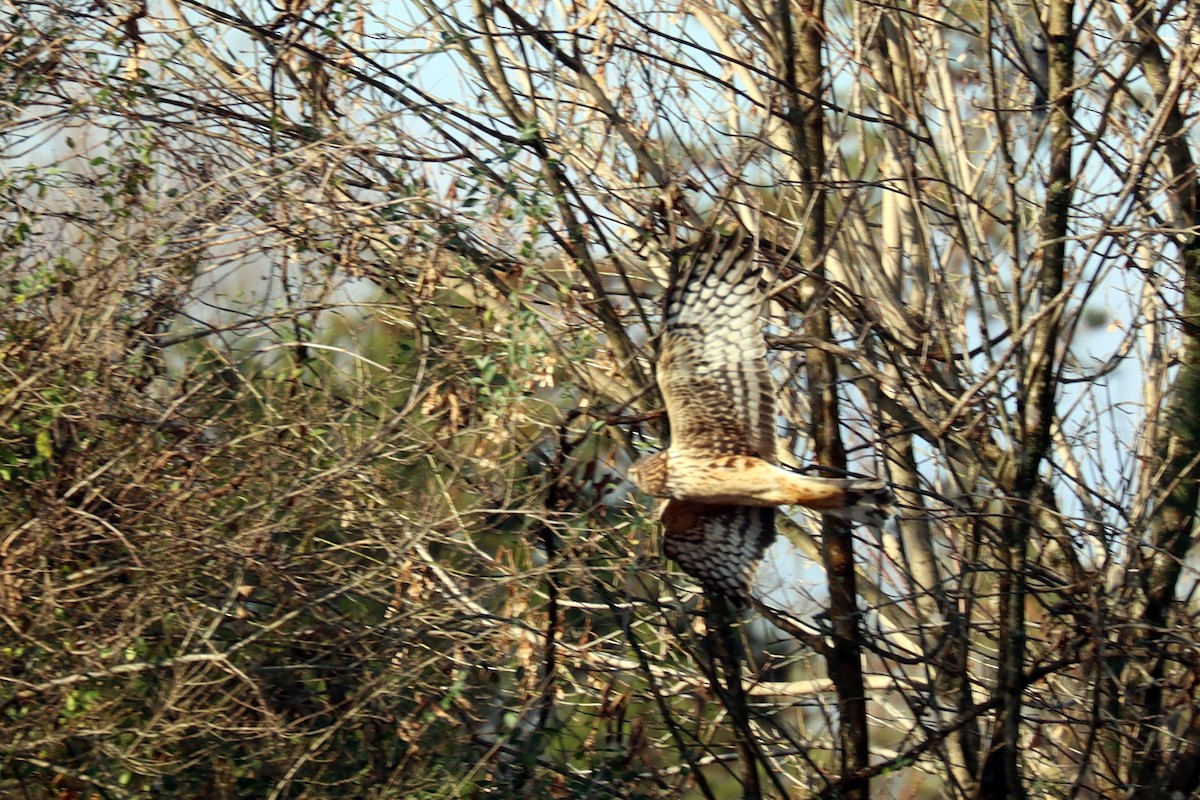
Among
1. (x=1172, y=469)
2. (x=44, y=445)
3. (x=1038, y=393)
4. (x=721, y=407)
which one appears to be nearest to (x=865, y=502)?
(x=721, y=407)

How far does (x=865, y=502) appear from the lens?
4.32 metres

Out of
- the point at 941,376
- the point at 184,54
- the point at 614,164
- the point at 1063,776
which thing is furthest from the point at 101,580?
the point at 1063,776

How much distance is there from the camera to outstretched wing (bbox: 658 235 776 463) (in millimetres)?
4391

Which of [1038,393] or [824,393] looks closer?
[1038,393]

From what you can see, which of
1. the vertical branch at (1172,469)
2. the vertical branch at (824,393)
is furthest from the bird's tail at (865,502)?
the vertical branch at (1172,469)

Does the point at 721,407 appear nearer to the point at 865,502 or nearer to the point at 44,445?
the point at 865,502

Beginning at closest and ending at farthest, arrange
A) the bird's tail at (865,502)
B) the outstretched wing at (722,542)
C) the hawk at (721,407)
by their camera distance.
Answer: the bird's tail at (865,502) < the hawk at (721,407) < the outstretched wing at (722,542)

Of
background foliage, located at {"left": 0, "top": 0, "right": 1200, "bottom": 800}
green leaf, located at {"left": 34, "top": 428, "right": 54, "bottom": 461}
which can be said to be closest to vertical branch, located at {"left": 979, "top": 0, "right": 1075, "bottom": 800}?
background foliage, located at {"left": 0, "top": 0, "right": 1200, "bottom": 800}

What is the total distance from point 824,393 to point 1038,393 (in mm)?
736

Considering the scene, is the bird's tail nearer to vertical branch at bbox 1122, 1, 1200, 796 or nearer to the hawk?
the hawk

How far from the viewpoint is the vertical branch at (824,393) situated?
16.0 ft

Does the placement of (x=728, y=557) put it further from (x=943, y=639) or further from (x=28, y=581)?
(x=28, y=581)

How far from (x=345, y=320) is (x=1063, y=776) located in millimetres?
3495

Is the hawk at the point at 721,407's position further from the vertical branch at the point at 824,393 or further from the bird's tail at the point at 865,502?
the vertical branch at the point at 824,393
